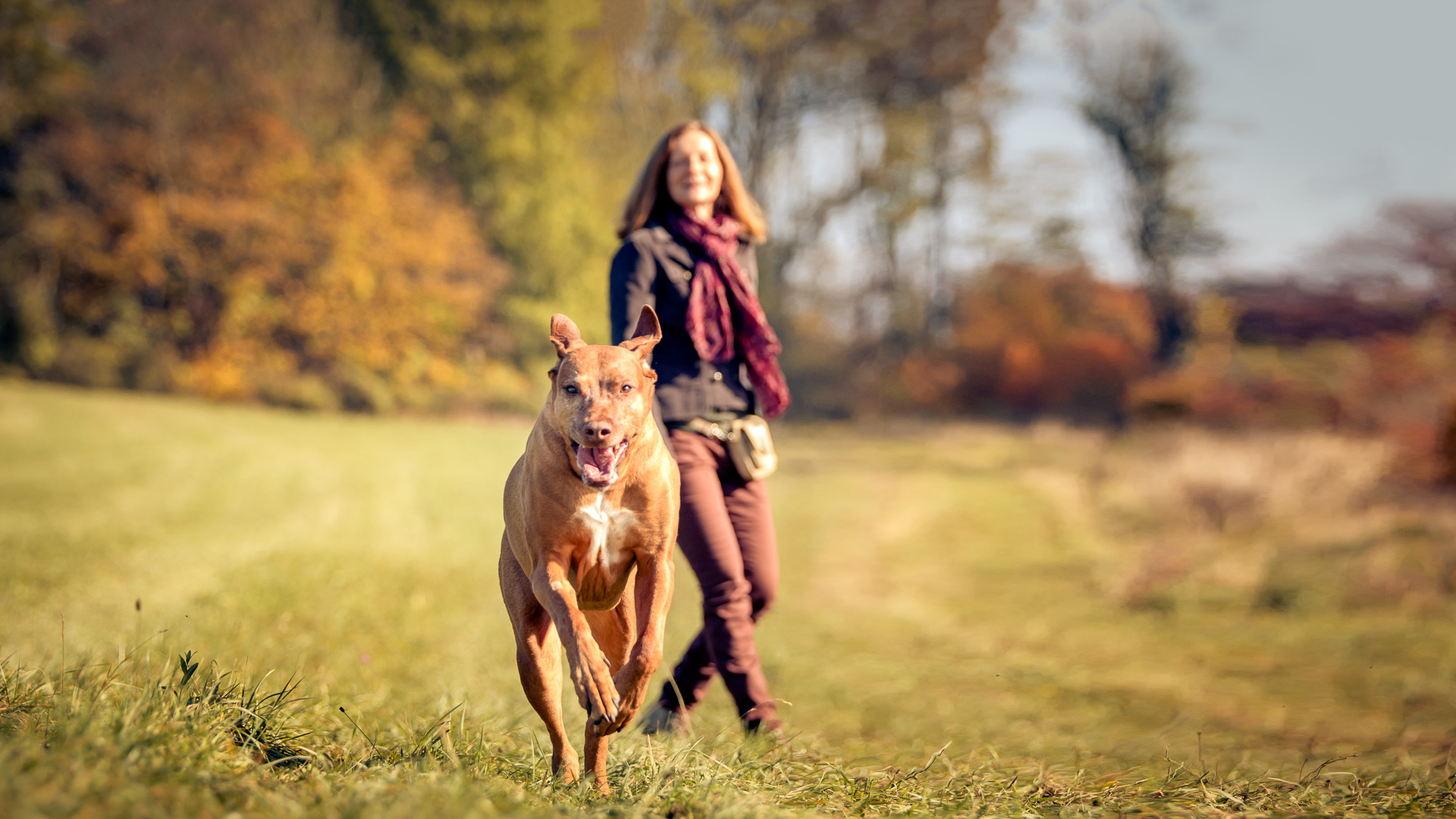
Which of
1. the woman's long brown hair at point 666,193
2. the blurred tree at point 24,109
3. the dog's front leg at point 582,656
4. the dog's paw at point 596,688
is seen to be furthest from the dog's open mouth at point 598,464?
the blurred tree at point 24,109

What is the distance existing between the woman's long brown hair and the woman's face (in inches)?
1.2

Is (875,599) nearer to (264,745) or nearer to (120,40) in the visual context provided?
(264,745)

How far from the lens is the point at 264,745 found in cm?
237

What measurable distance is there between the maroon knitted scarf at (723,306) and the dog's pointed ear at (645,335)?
2.20 ft

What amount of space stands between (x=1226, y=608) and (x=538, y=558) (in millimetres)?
8490

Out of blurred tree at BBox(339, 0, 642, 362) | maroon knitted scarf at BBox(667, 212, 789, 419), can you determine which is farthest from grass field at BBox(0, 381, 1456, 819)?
blurred tree at BBox(339, 0, 642, 362)

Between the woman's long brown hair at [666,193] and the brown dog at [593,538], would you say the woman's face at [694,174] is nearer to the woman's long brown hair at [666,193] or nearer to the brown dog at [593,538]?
the woman's long brown hair at [666,193]

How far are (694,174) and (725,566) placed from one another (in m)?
1.45

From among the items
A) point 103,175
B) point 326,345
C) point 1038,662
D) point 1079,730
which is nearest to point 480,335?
point 326,345

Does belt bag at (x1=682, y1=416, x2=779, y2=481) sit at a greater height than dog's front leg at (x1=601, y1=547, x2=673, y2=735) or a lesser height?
greater

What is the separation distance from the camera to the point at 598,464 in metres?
2.07

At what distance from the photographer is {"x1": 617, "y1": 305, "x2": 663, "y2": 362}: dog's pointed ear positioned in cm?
230

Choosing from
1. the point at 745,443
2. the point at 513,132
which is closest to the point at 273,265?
the point at 513,132

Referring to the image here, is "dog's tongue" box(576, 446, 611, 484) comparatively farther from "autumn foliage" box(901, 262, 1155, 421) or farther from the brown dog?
"autumn foliage" box(901, 262, 1155, 421)
